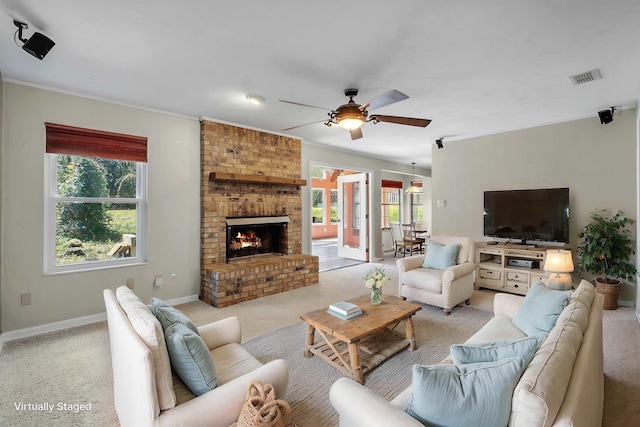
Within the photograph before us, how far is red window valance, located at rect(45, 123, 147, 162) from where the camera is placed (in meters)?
3.25

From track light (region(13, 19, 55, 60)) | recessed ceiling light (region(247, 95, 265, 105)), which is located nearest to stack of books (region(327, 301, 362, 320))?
recessed ceiling light (region(247, 95, 265, 105))

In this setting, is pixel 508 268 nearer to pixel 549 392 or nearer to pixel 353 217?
pixel 353 217

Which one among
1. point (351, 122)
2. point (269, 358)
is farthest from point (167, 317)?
point (351, 122)

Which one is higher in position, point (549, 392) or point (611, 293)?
point (549, 392)

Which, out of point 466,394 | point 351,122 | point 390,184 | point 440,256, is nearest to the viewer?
point 466,394

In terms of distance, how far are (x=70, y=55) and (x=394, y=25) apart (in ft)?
8.57

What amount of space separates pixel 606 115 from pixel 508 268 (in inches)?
92.4

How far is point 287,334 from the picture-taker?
10.3ft

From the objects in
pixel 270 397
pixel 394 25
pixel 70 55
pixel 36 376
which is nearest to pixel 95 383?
pixel 36 376

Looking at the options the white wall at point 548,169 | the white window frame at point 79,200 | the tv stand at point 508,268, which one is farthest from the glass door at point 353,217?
the white window frame at point 79,200

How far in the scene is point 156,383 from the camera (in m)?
1.29

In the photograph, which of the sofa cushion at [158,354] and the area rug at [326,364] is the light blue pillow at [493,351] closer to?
the area rug at [326,364]

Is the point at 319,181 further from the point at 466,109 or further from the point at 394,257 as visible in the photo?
the point at 466,109

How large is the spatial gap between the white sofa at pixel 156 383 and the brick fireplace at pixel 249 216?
7.87 feet
